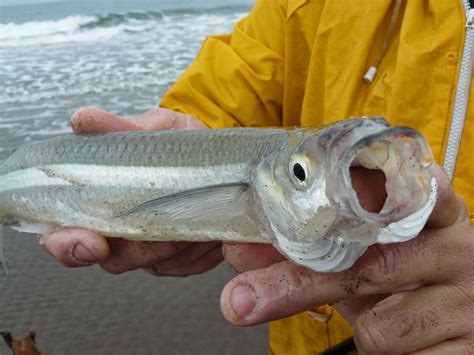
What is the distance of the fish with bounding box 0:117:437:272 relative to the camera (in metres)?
1.30

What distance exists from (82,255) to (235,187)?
0.88 meters

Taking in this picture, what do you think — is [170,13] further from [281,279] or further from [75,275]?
[281,279]

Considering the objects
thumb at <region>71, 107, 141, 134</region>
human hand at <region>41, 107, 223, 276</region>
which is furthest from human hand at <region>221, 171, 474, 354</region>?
thumb at <region>71, 107, 141, 134</region>

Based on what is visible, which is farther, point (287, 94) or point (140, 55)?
point (140, 55)

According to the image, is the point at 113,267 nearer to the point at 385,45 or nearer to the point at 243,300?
the point at 243,300

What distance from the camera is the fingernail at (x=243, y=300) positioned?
1.53 metres

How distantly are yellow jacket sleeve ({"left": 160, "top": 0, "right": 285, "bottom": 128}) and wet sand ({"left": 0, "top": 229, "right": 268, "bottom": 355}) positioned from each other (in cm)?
249

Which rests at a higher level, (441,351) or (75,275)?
(441,351)

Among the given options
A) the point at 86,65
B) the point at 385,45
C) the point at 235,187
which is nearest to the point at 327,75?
the point at 385,45

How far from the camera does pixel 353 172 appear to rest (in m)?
1.44

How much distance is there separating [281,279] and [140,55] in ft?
50.4

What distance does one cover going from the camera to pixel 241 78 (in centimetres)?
283

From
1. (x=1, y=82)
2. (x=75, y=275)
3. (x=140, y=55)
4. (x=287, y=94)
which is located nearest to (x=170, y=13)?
(x=140, y=55)

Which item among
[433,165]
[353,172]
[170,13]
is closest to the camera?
[433,165]
